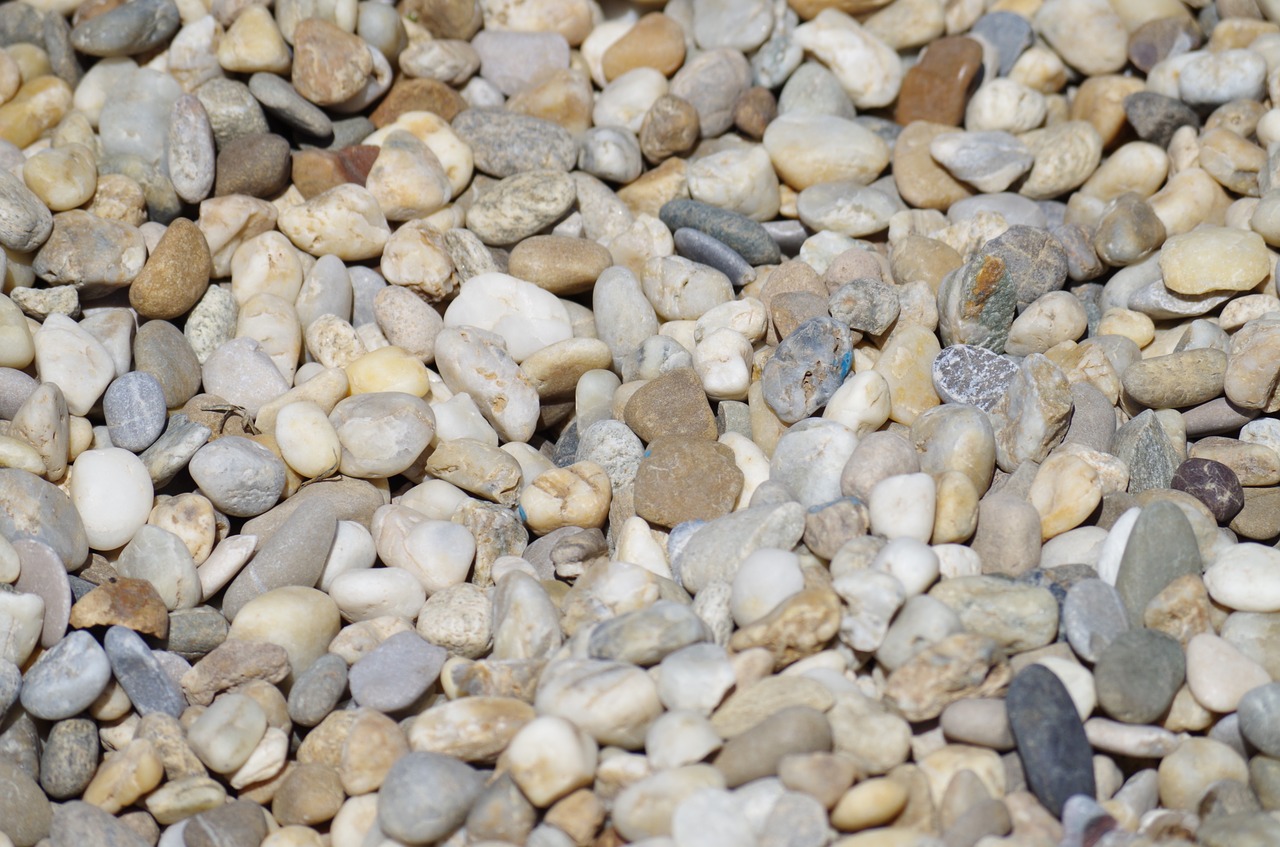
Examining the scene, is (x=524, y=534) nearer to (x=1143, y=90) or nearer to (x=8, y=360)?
(x=8, y=360)

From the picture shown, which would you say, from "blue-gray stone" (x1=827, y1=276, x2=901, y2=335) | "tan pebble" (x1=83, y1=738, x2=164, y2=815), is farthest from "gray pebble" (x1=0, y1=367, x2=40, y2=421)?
"blue-gray stone" (x1=827, y1=276, x2=901, y2=335)

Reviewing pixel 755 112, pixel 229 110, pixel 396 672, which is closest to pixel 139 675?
pixel 396 672

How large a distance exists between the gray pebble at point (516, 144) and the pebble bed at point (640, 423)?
0.01 metres

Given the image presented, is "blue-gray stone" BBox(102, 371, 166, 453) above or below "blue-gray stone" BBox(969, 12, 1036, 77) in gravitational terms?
below

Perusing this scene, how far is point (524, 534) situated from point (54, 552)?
2.53ft

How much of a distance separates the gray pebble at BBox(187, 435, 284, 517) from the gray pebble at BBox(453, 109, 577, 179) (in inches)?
39.2

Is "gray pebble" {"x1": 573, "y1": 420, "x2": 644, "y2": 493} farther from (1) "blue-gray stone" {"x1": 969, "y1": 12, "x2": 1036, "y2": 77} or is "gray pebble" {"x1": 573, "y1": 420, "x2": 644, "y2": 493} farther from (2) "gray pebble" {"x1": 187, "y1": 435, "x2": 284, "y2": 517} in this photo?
(1) "blue-gray stone" {"x1": 969, "y1": 12, "x2": 1036, "y2": 77}

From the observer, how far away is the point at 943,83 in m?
2.76

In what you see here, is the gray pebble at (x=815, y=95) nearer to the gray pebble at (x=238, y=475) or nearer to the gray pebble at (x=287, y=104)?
the gray pebble at (x=287, y=104)

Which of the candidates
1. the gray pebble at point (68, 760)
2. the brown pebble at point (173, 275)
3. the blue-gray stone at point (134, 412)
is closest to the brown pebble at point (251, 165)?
the brown pebble at point (173, 275)

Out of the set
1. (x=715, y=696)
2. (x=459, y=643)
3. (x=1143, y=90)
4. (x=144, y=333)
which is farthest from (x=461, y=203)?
(x=1143, y=90)

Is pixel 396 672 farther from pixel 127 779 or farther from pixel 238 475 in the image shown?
pixel 238 475

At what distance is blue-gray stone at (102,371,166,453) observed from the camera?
6.64 ft

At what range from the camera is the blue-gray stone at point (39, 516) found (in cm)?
179
